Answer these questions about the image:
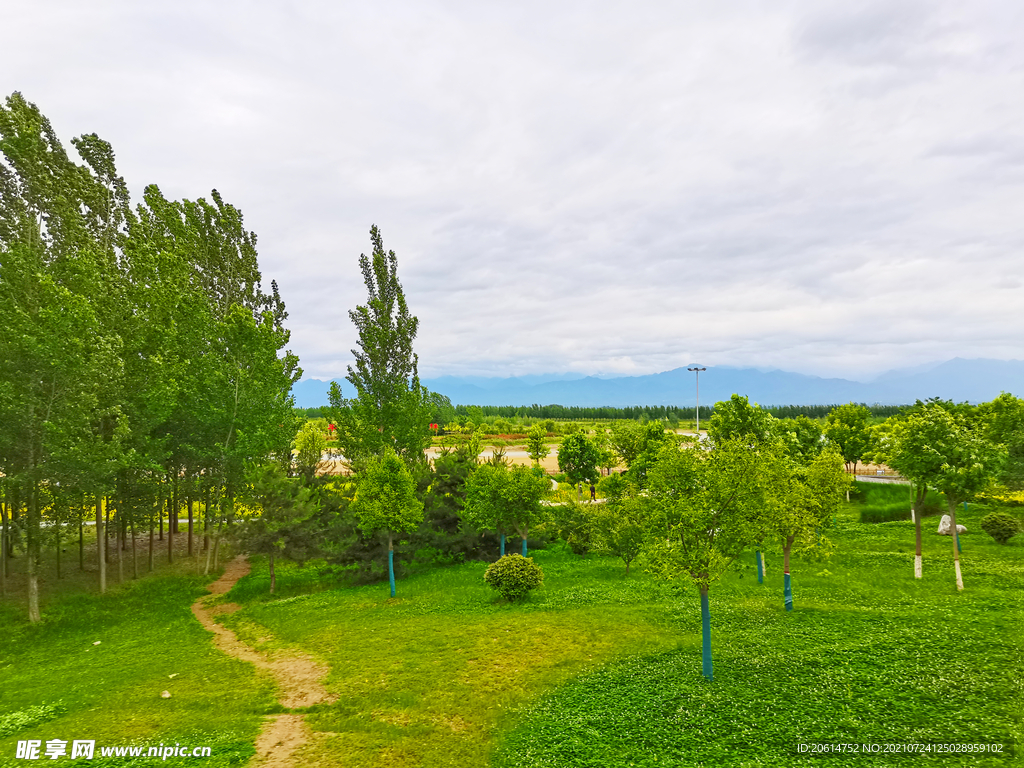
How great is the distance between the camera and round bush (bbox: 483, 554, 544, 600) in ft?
77.7

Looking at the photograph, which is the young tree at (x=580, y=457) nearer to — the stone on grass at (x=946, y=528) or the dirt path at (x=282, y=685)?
the stone on grass at (x=946, y=528)

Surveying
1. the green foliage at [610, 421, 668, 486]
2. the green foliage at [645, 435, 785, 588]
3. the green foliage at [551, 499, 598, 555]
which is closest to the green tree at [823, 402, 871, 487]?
the green foliage at [610, 421, 668, 486]

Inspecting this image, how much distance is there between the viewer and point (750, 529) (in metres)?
14.7

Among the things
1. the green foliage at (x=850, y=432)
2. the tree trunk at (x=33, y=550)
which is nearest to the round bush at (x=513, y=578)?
the tree trunk at (x=33, y=550)

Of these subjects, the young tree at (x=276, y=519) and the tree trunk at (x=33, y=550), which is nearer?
the tree trunk at (x=33, y=550)

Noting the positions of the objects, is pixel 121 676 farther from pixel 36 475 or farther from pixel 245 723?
pixel 36 475

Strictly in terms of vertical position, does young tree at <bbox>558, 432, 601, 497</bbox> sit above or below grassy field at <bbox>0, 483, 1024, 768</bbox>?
above

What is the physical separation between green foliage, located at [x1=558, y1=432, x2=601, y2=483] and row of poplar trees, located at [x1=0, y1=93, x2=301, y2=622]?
85.0 feet

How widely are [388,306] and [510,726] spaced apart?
1154 inches

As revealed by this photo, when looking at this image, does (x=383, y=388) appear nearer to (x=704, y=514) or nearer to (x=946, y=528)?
(x=704, y=514)

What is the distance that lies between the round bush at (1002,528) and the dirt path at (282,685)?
125 ft

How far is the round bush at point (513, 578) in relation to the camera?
77.7 ft

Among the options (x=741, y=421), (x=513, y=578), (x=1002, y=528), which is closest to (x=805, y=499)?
(x=741, y=421)

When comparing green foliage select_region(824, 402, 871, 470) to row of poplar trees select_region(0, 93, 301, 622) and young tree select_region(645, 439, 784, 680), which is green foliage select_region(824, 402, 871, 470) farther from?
row of poplar trees select_region(0, 93, 301, 622)
